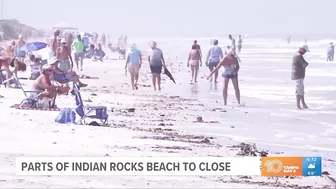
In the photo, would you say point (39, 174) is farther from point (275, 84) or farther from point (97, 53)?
point (97, 53)

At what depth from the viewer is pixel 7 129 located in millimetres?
10336

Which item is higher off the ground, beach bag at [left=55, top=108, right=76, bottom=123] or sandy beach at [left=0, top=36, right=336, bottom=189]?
beach bag at [left=55, top=108, right=76, bottom=123]

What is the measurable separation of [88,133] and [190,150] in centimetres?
162

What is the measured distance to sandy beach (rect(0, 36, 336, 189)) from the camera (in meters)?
7.24

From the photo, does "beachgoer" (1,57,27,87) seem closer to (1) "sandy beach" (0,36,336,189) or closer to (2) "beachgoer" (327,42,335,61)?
(1) "sandy beach" (0,36,336,189)

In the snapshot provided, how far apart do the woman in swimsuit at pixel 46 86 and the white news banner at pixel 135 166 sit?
17.8ft

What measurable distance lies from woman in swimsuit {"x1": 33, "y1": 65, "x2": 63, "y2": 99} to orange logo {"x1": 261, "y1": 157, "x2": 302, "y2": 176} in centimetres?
616

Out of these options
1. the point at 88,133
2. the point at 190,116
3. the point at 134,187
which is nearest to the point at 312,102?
the point at 190,116

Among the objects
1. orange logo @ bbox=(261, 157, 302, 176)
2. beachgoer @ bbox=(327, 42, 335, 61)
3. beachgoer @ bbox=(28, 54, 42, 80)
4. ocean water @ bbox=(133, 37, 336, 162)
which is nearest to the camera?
orange logo @ bbox=(261, 157, 302, 176)

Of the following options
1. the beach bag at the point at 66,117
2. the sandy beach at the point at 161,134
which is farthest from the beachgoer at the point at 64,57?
the beach bag at the point at 66,117

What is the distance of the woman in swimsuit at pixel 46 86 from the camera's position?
12.9 metres

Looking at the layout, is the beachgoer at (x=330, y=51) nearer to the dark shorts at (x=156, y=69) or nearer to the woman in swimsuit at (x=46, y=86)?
the dark shorts at (x=156, y=69)

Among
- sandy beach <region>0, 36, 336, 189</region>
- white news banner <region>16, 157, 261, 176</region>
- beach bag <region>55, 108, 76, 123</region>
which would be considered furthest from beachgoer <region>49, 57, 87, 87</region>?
white news banner <region>16, 157, 261, 176</region>

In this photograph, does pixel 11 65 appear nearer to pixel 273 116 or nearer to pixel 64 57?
pixel 64 57
